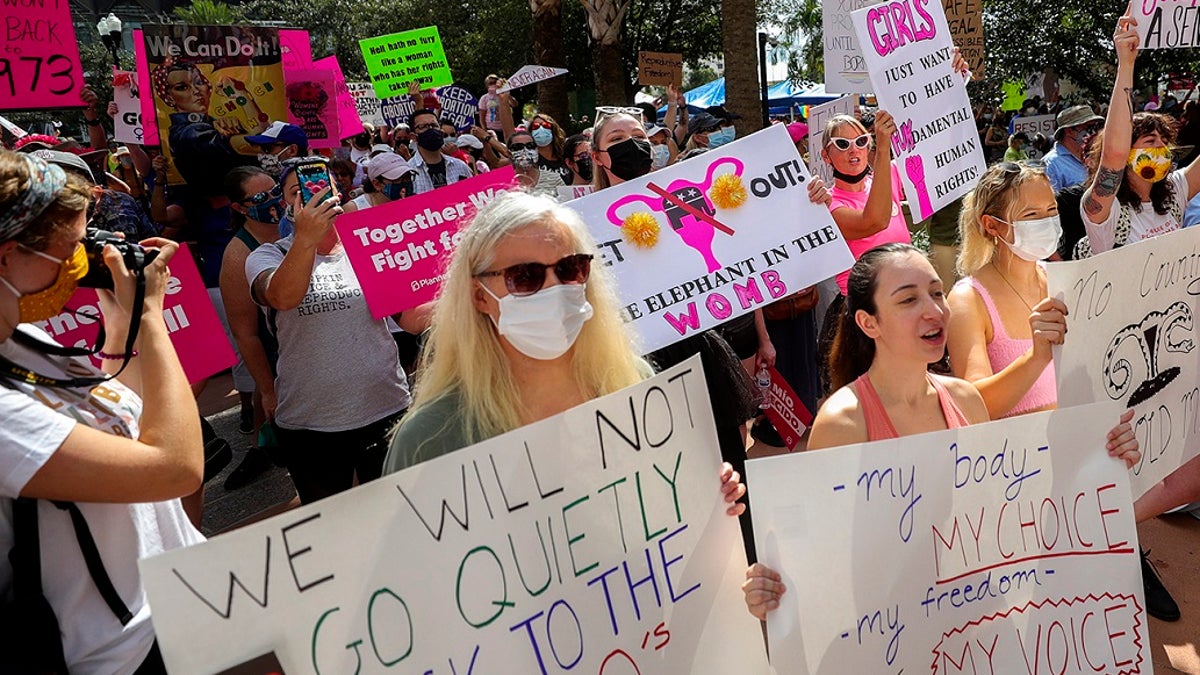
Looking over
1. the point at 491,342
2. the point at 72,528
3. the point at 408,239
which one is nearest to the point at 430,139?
the point at 408,239

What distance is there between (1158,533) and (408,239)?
3.53 metres

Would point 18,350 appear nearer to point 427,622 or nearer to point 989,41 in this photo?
point 427,622

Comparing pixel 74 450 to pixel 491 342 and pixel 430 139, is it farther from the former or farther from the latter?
pixel 430 139

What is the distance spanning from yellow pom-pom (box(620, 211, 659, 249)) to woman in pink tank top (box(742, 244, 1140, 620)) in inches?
42.4

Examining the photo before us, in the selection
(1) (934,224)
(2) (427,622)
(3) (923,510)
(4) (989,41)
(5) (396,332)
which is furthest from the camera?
(4) (989,41)

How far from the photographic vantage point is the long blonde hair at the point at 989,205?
301 centimetres

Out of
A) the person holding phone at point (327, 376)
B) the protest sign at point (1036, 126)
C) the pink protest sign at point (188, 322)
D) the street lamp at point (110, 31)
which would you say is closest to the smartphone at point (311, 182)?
the person holding phone at point (327, 376)

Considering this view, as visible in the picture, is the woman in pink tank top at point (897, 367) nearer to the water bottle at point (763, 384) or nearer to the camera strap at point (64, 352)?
the camera strap at point (64, 352)

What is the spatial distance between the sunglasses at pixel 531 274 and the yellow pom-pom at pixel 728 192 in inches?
63.5

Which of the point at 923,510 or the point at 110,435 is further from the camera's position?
the point at 923,510

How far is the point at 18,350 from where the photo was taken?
169 centimetres

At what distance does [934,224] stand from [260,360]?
443cm

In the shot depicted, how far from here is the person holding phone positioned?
3424mm

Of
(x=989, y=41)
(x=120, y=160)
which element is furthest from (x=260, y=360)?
(x=989, y=41)
